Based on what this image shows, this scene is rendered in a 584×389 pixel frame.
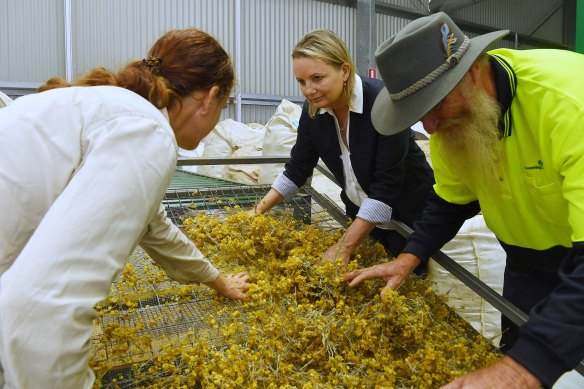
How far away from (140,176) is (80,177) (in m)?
0.11

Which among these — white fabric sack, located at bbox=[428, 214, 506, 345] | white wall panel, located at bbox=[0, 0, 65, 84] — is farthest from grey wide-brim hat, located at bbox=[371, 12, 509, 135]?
white wall panel, located at bbox=[0, 0, 65, 84]

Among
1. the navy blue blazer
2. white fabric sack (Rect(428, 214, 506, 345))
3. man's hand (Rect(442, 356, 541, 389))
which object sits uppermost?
the navy blue blazer

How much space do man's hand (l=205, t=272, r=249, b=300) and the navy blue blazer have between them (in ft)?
2.21

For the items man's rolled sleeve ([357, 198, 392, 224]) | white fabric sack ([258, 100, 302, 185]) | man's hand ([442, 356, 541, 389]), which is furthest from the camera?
white fabric sack ([258, 100, 302, 185])

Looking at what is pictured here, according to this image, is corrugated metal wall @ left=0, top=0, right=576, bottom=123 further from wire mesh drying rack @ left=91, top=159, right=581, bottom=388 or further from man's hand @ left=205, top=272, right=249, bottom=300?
man's hand @ left=205, top=272, right=249, bottom=300

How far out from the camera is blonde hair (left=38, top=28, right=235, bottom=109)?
3.84ft

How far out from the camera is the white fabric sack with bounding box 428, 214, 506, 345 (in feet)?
9.55

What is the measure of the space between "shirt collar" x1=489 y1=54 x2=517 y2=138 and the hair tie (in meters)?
0.93

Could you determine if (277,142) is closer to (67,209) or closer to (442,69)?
(442,69)

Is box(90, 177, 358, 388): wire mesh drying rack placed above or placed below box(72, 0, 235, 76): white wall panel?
below

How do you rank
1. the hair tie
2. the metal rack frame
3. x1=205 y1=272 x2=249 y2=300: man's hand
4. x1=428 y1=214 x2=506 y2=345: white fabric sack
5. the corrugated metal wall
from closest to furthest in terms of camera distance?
1. the hair tie
2. the metal rack frame
3. x1=205 y1=272 x2=249 y2=300: man's hand
4. x1=428 y1=214 x2=506 y2=345: white fabric sack
5. the corrugated metal wall

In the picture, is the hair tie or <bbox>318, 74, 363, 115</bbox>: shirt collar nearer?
the hair tie

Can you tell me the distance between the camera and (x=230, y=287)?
177 centimetres

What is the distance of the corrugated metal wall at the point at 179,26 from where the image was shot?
6.54 m
